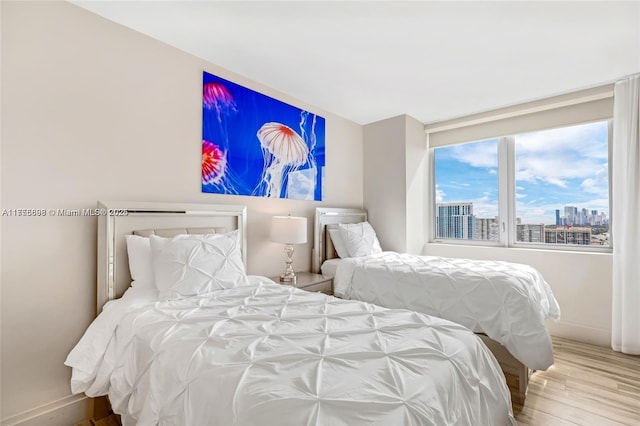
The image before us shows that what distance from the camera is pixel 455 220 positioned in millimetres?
4172

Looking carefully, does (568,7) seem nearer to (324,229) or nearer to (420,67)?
(420,67)

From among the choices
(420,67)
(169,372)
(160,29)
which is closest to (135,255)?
(169,372)

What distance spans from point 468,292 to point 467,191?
2159 mm

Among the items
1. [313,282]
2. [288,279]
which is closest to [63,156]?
[288,279]

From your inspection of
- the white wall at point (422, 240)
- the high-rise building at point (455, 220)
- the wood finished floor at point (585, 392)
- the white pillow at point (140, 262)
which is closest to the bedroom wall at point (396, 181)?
the white wall at point (422, 240)

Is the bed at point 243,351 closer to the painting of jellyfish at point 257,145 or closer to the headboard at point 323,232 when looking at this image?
the painting of jellyfish at point 257,145

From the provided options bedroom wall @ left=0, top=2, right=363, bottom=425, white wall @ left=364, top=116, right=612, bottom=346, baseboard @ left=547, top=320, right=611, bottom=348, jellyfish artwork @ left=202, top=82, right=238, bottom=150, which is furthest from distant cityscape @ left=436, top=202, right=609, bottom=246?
bedroom wall @ left=0, top=2, right=363, bottom=425

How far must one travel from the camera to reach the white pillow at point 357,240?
332 centimetres

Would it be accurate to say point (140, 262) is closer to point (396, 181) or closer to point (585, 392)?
point (396, 181)

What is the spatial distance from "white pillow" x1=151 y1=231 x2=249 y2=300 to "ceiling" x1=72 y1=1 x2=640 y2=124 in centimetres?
151

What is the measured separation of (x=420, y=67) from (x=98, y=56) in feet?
8.13

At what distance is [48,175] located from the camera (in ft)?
5.84

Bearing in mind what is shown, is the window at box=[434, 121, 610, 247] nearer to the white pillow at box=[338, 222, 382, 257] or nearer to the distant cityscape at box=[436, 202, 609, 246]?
the distant cityscape at box=[436, 202, 609, 246]

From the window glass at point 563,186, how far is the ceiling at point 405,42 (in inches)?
21.7
